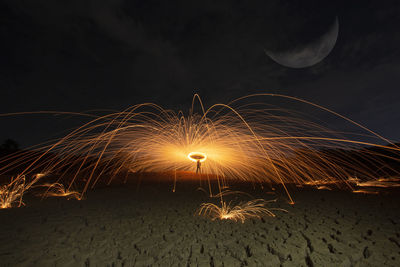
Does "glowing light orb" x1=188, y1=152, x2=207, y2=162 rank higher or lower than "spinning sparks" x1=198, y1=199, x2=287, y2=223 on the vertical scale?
higher

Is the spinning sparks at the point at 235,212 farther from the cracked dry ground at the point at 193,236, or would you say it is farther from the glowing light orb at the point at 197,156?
the glowing light orb at the point at 197,156

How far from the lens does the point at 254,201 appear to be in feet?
19.0

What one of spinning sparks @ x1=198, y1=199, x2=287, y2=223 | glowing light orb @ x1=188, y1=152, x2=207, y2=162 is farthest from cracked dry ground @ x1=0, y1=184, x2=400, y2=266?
glowing light orb @ x1=188, y1=152, x2=207, y2=162

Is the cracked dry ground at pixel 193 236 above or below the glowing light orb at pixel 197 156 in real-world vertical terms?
below

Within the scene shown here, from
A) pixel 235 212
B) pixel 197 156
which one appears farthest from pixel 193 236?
pixel 197 156

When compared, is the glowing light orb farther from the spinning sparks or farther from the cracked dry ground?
the cracked dry ground

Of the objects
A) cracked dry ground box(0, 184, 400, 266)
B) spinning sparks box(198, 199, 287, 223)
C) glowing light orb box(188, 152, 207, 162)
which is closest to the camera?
cracked dry ground box(0, 184, 400, 266)

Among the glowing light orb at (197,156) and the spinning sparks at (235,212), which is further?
the glowing light orb at (197,156)

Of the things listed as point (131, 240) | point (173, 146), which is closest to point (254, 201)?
point (131, 240)

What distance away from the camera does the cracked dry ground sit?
8.95 feet

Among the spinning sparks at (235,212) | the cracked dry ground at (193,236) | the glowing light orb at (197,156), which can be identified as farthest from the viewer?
the glowing light orb at (197,156)

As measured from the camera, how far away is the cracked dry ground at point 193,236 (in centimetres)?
273

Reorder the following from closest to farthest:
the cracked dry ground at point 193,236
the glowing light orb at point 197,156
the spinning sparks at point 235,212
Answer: the cracked dry ground at point 193,236
the spinning sparks at point 235,212
the glowing light orb at point 197,156

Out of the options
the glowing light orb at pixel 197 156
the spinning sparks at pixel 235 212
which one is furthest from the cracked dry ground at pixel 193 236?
the glowing light orb at pixel 197 156
